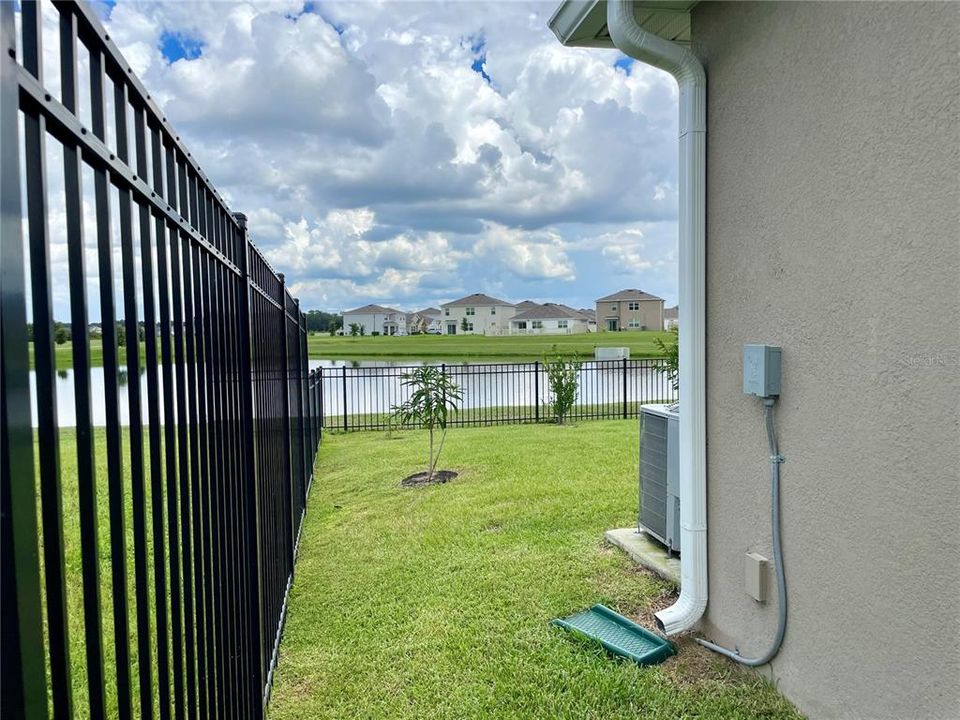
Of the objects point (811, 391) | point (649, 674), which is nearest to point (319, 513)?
point (649, 674)

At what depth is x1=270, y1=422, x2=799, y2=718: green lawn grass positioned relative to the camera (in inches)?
109

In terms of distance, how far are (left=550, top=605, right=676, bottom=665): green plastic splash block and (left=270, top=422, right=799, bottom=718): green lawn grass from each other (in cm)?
7

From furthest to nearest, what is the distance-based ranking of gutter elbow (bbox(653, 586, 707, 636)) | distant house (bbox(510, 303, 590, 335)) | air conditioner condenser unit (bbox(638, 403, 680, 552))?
1. distant house (bbox(510, 303, 590, 335))
2. air conditioner condenser unit (bbox(638, 403, 680, 552))
3. gutter elbow (bbox(653, 586, 707, 636))

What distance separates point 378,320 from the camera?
60781 millimetres

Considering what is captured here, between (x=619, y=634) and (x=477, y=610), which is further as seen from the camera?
(x=477, y=610)

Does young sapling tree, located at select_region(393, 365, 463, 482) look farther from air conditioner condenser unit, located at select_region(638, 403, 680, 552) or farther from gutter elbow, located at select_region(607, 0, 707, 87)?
gutter elbow, located at select_region(607, 0, 707, 87)

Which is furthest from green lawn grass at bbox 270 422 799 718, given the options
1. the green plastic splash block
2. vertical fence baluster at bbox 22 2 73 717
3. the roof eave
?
the roof eave

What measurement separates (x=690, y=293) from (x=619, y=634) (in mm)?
1764

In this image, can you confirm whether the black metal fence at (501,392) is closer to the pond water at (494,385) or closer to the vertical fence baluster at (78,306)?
the pond water at (494,385)

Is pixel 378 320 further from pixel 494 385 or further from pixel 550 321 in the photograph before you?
pixel 494 385

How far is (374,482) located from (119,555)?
599cm

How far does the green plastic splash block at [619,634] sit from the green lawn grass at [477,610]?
7 cm

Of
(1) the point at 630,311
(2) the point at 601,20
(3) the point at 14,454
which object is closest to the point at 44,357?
(3) the point at 14,454

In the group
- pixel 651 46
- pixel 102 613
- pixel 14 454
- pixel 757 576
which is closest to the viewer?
pixel 14 454
